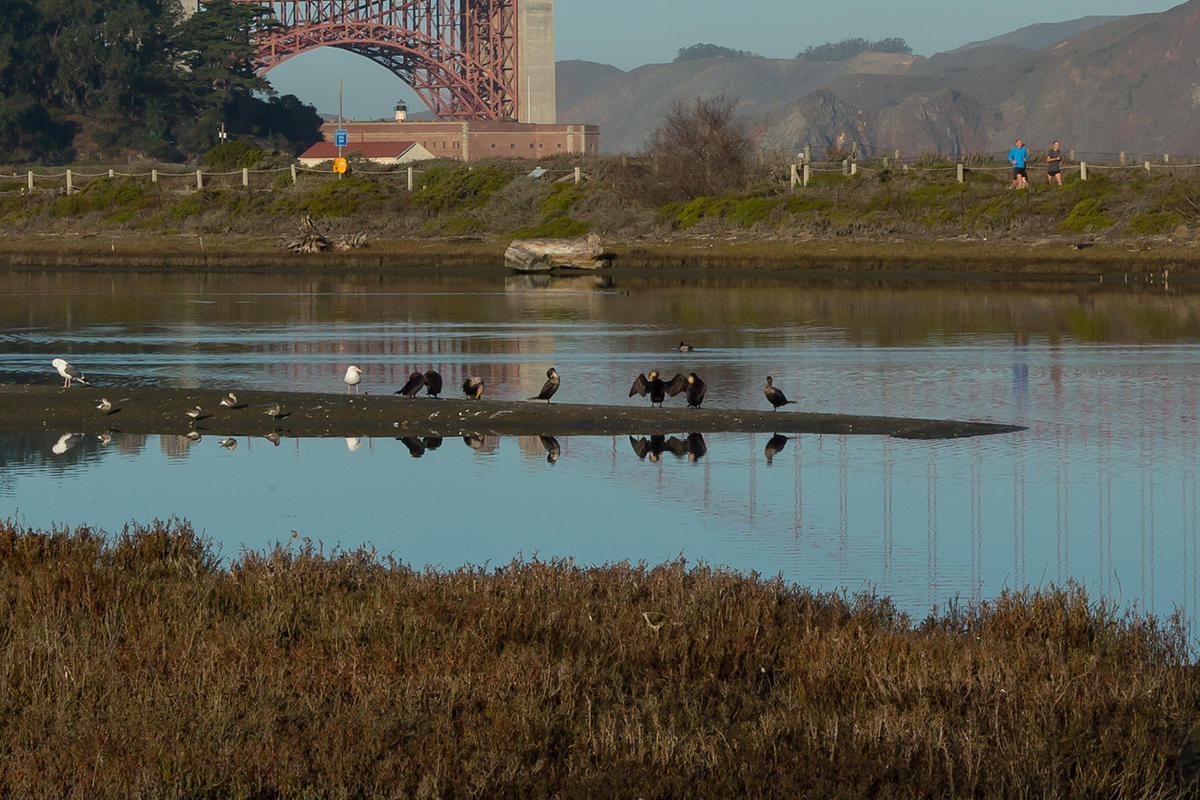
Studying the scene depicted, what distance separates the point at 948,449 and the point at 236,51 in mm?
112290

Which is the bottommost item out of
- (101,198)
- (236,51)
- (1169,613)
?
(1169,613)

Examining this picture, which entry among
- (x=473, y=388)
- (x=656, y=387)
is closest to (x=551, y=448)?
(x=656, y=387)

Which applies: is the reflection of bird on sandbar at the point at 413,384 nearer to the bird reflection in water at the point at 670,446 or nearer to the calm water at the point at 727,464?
the calm water at the point at 727,464

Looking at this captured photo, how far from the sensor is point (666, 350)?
2591cm

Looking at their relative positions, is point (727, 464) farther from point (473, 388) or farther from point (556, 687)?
point (556, 687)

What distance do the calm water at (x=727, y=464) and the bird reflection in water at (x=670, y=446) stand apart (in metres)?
0.12

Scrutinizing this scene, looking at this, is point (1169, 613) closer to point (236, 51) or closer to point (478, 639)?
point (478, 639)

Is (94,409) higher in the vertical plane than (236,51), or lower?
lower

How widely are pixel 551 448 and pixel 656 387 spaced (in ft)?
6.58

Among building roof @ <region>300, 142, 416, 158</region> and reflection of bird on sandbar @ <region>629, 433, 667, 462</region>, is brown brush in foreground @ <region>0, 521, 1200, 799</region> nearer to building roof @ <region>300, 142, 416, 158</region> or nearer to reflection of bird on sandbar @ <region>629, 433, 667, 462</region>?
reflection of bird on sandbar @ <region>629, 433, 667, 462</region>

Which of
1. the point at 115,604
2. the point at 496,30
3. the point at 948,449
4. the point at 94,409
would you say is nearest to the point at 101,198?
Result: the point at 94,409

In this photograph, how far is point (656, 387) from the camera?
720 inches

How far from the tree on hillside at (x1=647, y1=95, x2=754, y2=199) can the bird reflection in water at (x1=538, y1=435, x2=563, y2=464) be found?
137 ft

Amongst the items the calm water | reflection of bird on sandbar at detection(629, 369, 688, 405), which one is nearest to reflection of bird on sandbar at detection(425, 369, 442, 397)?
the calm water
